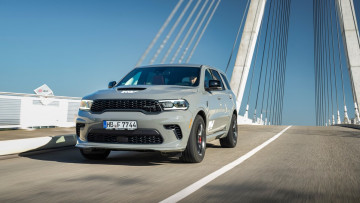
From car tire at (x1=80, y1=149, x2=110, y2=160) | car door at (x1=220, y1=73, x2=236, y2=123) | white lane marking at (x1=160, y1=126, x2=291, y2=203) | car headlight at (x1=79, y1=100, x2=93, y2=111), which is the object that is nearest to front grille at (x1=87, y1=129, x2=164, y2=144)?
car headlight at (x1=79, y1=100, x2=93, y2=111)

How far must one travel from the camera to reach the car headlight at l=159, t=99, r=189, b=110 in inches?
245

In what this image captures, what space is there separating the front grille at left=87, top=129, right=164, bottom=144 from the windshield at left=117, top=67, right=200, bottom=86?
1655 millimetres

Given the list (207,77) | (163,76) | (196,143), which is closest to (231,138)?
(207,77)

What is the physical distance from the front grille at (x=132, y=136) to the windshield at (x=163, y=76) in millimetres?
1655

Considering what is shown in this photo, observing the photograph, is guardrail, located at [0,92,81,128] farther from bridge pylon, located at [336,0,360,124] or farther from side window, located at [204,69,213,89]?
bridge pylon, located at [336,0,360,124]

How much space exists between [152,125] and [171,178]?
1.03 m

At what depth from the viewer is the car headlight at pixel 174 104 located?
245 inches

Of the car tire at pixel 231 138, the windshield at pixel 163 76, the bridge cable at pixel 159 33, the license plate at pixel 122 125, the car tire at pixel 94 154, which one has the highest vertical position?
the bridge cable at pixel 159 33

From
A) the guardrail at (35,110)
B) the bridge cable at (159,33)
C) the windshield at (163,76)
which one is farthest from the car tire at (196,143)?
the bridge cable at (159,33)

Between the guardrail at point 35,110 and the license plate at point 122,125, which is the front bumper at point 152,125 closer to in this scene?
the license plate at point 122,125

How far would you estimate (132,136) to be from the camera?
612 centimetres

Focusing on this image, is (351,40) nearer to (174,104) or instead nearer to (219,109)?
(219,109)

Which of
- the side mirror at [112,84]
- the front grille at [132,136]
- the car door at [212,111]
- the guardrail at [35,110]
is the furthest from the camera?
the guardrail at [35,110]

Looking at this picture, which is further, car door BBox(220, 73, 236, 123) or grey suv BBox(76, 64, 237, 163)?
car door BBox(220, 73, 236, 123)
